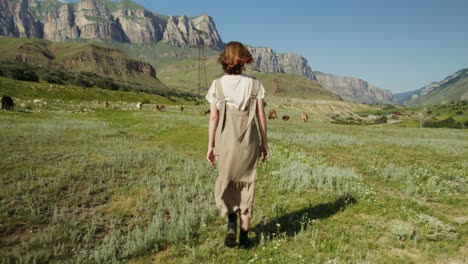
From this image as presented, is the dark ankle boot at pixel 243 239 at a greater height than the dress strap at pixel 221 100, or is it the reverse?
the dress strap at pixel 221 100

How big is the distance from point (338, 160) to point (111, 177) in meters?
10.6

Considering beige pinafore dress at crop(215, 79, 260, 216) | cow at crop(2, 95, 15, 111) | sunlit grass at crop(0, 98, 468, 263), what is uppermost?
cow at crop(2, 95, 15, 111)

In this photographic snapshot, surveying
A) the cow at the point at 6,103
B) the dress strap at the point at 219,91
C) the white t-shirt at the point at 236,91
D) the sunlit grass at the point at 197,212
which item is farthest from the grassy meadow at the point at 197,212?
the cow at the point at 6,103

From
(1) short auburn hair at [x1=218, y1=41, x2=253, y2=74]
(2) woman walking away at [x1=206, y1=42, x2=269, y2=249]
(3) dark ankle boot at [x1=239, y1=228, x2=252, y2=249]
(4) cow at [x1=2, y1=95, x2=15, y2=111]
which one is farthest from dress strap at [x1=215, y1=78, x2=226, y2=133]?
(4) cow at [x1=2, y1=95, x2=15, y2=111]

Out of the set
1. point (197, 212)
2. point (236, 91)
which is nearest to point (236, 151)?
point (236, 91)

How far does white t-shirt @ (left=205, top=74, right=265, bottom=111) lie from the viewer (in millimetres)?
5723

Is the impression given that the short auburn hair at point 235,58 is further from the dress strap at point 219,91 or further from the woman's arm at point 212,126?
the woman's arm at point 212,126

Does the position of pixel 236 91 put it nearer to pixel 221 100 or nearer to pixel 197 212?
pixel 221 100

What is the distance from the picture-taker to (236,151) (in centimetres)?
568

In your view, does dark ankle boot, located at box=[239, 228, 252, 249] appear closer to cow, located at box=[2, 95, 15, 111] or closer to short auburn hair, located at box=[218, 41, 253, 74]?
short auburn hair, located at box=[218, 41, 253, 74]

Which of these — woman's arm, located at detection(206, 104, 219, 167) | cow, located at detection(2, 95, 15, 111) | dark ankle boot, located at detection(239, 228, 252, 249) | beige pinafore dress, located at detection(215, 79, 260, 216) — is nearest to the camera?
beige pinafore dress, located at detection(215, 79, 260, 216)

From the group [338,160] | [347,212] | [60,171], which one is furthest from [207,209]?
[338,160]

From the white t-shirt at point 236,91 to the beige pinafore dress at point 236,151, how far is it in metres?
0.07

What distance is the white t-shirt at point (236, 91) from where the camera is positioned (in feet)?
18.8
